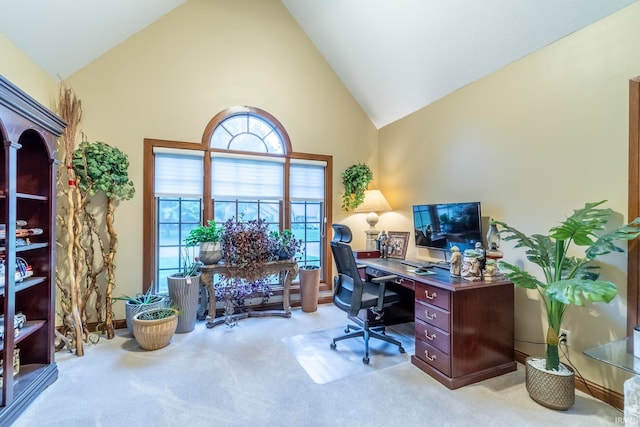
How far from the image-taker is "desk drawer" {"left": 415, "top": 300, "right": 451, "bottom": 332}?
2.27 m

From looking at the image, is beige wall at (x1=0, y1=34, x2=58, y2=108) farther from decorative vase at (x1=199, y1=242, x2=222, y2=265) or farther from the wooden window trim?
the wooden window trim

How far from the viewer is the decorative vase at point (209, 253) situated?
134 inches

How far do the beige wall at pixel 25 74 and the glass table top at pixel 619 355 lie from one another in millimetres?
4472

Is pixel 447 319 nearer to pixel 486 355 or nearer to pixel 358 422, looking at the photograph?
pixel 486 355

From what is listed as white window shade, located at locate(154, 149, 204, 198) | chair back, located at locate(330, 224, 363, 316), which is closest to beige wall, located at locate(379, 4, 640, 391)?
chair back, located at locate(330, 224, 363, 316)

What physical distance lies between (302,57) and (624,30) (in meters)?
3.36

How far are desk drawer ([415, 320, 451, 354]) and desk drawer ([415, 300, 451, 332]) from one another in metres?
0.04

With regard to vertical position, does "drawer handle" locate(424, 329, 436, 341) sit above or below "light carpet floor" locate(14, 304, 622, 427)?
above

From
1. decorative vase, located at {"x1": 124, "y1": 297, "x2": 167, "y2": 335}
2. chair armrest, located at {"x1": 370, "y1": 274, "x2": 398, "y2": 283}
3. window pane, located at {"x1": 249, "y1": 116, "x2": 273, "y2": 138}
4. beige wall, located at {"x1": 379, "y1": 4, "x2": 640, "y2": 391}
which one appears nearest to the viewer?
beige wall, located at {"x1": 379, "y1": 4, "x2": 640, "y2": 391}

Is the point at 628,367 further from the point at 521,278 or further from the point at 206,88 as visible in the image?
the point at 206,88

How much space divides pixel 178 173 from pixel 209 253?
108 cm

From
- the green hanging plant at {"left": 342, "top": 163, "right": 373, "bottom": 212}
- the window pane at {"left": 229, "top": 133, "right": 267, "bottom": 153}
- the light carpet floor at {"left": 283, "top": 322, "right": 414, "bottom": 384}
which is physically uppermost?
the window pane at {"left": 229, "top": 133, "right": 267, "bottom": 153}

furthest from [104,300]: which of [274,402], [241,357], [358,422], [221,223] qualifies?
[358,422]

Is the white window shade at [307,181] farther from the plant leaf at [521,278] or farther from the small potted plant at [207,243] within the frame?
the plant leaf at [521,278]
